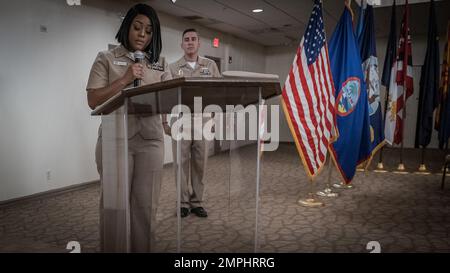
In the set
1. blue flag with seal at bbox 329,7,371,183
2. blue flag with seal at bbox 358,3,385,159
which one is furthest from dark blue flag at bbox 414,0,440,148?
blue flag with seal at bbox 329,7,371,183

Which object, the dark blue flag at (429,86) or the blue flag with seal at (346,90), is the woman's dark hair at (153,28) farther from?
the dark blue flag at (429,86)

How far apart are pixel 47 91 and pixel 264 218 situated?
2.87m

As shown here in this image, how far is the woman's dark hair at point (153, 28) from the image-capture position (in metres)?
1.39

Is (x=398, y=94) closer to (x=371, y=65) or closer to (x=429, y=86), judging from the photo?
(x=429, y=86)

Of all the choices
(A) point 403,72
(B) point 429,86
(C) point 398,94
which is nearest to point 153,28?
(A) point 403,72

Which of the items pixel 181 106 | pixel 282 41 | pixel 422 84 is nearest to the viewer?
pixel 181 106

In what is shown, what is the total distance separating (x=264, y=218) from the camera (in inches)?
118

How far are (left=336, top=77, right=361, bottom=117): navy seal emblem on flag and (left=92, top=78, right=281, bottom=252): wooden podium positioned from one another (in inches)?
95.9

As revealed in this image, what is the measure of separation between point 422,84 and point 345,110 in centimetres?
265

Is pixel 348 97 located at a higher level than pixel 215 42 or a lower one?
lower

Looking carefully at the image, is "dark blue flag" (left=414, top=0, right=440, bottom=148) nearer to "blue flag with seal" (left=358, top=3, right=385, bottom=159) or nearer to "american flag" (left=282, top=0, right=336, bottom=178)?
"blue flag with seal" (left=358, top=3, right=385, bottom=159)

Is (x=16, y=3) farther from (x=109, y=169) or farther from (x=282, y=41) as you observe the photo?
(x=282, y=41)

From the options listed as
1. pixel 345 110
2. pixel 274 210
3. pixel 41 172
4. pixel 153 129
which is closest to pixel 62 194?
pixel 41 172

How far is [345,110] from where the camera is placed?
3.60 metres
